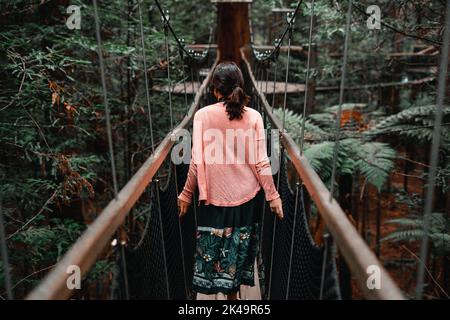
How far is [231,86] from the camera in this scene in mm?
1639

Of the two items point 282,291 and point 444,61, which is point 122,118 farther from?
point 444,61

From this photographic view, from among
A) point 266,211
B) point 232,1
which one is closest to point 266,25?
point 232,1

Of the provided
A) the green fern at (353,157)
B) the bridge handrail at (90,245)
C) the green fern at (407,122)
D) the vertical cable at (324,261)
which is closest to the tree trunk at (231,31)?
the green fern at (353,157)

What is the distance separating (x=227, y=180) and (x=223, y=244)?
278 mm

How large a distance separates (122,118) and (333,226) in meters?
3.09

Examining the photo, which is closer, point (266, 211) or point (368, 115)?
point (266, 211)

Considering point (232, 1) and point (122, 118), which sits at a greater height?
point (232, 1)

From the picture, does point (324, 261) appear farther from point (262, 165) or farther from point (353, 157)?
point (353, 157)

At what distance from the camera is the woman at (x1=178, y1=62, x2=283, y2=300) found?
1.64 meters

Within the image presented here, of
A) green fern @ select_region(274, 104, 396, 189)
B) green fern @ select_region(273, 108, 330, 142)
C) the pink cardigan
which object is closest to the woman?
the pink cardigan

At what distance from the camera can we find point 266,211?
2.17 metres

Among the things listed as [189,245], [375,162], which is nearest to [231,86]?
[189,245]

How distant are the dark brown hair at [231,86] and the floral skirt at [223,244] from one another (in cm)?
36

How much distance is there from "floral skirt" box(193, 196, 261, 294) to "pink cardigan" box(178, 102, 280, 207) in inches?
2.1
